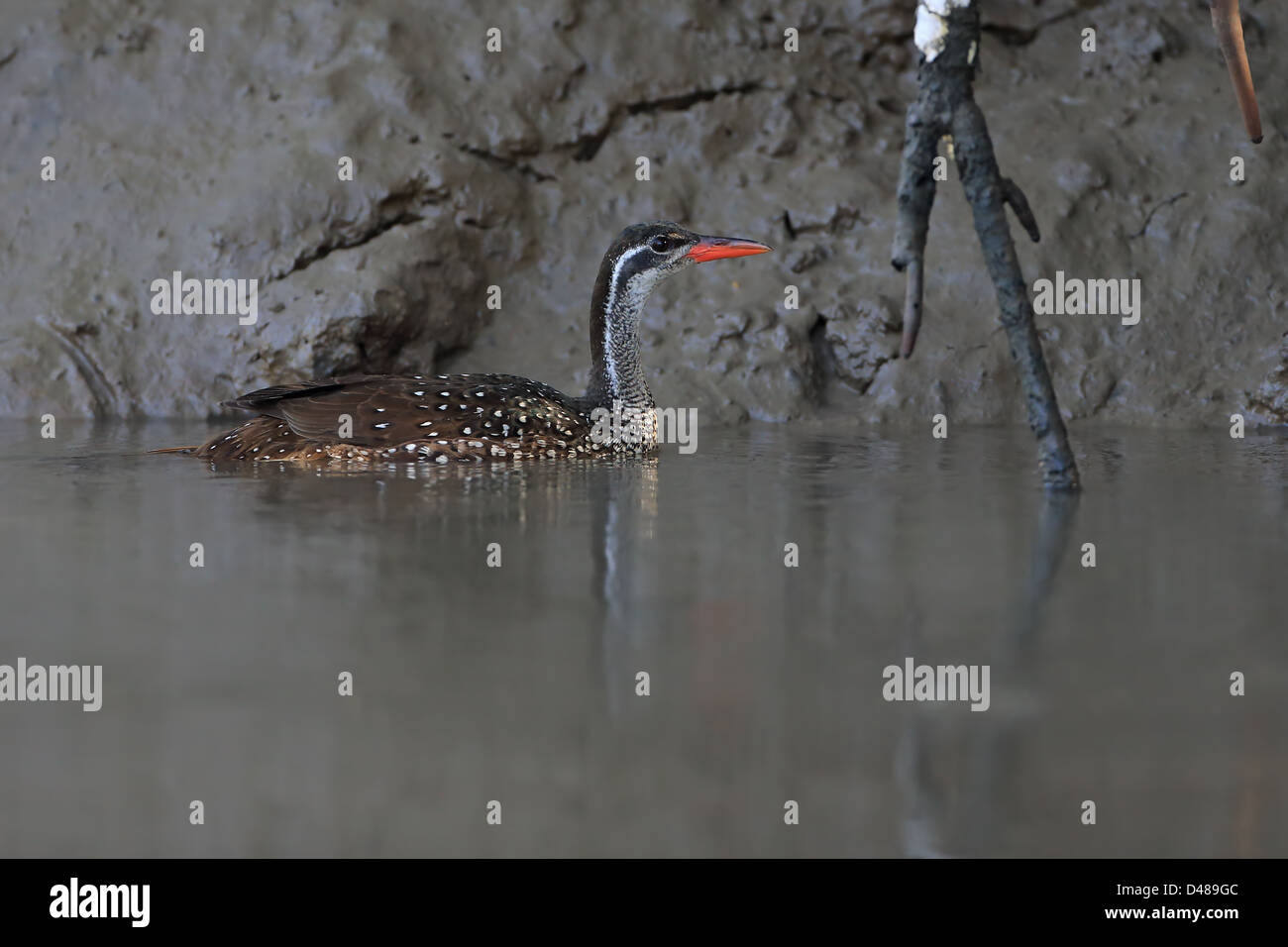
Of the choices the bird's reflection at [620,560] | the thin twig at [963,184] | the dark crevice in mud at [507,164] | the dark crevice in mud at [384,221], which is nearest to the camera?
the bird's reflection at [620,560]

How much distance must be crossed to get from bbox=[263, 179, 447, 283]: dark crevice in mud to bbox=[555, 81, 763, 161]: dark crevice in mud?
3.21 feet

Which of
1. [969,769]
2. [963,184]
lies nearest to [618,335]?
[963,184]

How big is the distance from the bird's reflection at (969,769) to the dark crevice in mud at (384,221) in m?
5.87

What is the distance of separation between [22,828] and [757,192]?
716 cm

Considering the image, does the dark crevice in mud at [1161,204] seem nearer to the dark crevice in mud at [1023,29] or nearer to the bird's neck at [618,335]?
the dark crevice in mud at [1023,29]

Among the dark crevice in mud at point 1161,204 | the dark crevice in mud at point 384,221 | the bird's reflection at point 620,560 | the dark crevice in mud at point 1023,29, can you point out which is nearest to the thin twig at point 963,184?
the bird's reflection at point 620,560

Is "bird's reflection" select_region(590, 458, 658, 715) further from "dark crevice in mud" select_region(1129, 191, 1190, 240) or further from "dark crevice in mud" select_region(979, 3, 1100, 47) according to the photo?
"dark crevice in mud" select_region(979, 3, 1100, 47)

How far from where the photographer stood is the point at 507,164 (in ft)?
27.9

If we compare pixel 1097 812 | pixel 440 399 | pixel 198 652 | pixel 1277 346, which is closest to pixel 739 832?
pixel 1097 812

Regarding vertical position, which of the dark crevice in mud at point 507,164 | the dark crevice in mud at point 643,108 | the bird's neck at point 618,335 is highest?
the dark crevice in mud at point 643,108

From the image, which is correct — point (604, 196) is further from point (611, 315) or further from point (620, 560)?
point (620, 560)

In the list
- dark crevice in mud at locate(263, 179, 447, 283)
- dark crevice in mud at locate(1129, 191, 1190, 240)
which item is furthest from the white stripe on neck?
dark crevice in mud at locate(1129, 191, 1190, 240)

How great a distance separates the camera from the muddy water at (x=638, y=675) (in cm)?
187

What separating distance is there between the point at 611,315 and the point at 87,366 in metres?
3.33
